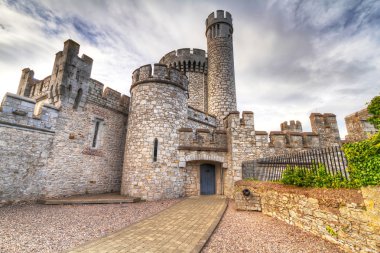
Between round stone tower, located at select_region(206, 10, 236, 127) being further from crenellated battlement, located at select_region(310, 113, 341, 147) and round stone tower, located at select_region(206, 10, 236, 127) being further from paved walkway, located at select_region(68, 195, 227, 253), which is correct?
paved walkway, located at select_region(68, 195, 227, 253)

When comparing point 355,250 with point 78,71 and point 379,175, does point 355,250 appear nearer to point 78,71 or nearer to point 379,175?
point 379,175

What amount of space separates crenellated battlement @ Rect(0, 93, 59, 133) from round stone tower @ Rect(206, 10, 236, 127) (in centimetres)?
1241

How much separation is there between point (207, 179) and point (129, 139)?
544 centimetres

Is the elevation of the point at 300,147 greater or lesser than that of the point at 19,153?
greater

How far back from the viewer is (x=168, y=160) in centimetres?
1009

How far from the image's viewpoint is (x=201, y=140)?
431 inches

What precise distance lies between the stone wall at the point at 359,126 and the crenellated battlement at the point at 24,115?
54.5ft

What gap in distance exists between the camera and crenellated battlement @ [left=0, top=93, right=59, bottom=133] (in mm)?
7418

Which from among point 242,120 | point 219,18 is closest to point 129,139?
point 242,120

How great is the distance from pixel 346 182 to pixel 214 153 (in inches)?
287

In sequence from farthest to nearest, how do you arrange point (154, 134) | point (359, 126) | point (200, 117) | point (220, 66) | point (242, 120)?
point (220, 66)
point (200, 117)
point (242, 120)
point (359, 126)
point (154, 134)

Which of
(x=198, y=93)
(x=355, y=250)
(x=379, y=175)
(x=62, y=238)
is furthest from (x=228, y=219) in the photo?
(x=198, y=93)

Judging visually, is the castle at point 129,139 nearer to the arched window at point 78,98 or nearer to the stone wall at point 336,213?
the arched window at point 78,98

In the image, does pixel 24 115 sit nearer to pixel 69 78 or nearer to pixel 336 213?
pixel 69 78
